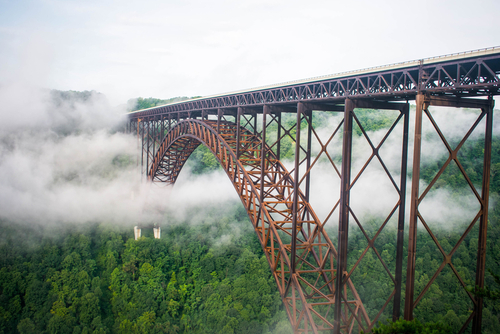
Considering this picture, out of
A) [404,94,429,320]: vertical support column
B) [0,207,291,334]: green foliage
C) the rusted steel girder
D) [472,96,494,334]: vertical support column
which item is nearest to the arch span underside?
[404,94,429,320]: vertical support column

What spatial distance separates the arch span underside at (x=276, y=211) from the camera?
44.0 ft

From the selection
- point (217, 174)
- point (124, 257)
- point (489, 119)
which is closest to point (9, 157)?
point (124, 257)

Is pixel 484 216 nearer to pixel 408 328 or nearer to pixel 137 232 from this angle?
pixel 408 328

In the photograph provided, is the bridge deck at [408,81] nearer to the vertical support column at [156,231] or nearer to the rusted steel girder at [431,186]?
the rusted steel girder at [431,186]

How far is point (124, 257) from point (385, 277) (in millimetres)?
26538

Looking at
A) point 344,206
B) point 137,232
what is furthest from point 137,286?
point 344,206

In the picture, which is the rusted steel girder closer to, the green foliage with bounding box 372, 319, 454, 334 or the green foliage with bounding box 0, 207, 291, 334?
the green foliage with bounding box 372, 319, 454, 334

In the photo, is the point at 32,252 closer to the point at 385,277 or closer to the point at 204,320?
the point at 204,320

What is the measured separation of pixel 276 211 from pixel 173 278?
25.4 metres

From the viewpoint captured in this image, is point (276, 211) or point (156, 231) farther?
point (156, 231)

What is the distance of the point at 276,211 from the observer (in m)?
15.3

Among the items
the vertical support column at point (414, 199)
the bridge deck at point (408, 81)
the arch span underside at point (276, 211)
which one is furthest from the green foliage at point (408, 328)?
the bridge deck at point (408, 81)

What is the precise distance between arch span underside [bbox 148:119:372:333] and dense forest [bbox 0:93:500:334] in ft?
22.2

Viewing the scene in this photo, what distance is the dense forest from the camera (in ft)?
95.5
